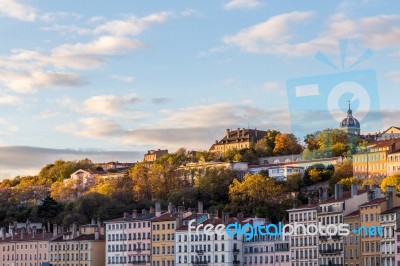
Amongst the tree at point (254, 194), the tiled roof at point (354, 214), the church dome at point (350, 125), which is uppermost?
the church dome at point (350, 125)

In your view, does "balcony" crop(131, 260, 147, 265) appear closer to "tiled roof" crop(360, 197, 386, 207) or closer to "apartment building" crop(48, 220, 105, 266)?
"apartment building" crop(48, 220, 105, 266)

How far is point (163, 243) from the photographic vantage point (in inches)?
3725

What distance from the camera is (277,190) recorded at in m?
113

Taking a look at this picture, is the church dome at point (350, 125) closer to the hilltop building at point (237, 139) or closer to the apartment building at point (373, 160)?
the apartment building at point (373, 160)

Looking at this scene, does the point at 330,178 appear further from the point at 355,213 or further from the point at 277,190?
the point at 355,213

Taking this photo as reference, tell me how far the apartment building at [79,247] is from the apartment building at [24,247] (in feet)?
4.23

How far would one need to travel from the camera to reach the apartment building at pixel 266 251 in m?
85.4

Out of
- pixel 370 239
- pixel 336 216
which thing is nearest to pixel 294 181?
pixel 336 216

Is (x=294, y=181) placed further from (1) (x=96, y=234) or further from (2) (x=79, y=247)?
(2) (x=79, y=247)

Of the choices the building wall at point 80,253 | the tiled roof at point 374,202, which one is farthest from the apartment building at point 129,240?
the tiled roof at point 374,202

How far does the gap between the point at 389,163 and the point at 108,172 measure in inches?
2189

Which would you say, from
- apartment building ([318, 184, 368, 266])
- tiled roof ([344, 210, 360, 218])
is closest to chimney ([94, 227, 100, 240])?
apartment building ([318, 184, 368, 266])

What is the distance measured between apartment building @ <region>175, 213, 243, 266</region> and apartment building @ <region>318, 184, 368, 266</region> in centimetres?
1045

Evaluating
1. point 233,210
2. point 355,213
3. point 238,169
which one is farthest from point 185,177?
point 355,213
